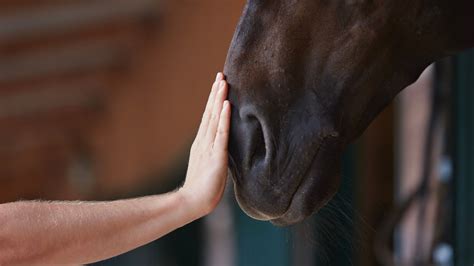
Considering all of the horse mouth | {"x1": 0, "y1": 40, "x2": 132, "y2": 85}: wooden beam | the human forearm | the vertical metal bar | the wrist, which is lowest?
{"x1": 0, "y1": 40, "x2": 132, "y2": 85}: wooden beam

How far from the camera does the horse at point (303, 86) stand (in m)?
1.51

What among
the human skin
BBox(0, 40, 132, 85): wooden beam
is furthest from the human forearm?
BBox(0, 40, 132, 85): wooden beam

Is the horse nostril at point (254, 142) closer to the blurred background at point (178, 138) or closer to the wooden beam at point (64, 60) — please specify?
the blurred background at point (178, 138)

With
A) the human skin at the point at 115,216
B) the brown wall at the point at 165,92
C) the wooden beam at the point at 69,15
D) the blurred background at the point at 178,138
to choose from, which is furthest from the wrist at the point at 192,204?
the wooden beam at the point at 69,15

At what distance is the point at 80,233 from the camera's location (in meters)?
1.53

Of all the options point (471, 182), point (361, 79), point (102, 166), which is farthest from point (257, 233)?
point (102, 166)

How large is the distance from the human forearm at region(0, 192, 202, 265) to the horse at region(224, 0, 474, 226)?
0.11 metres

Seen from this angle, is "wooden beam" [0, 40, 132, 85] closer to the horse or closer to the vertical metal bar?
the vertical metal bar

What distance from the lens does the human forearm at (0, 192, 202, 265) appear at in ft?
4.96

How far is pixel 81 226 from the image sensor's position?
153 centimetres

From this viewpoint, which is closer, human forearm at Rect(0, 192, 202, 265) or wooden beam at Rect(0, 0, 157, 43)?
human forearm at Rect(0, 192, 202, 265)

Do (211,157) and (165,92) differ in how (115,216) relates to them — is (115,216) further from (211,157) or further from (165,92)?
(165,92)

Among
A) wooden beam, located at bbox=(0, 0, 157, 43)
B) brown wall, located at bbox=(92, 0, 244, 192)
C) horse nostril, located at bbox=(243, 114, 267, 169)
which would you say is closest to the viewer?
horse nostril, located at bbox=(243, 114, 267, 169)

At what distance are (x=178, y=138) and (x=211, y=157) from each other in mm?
4136
